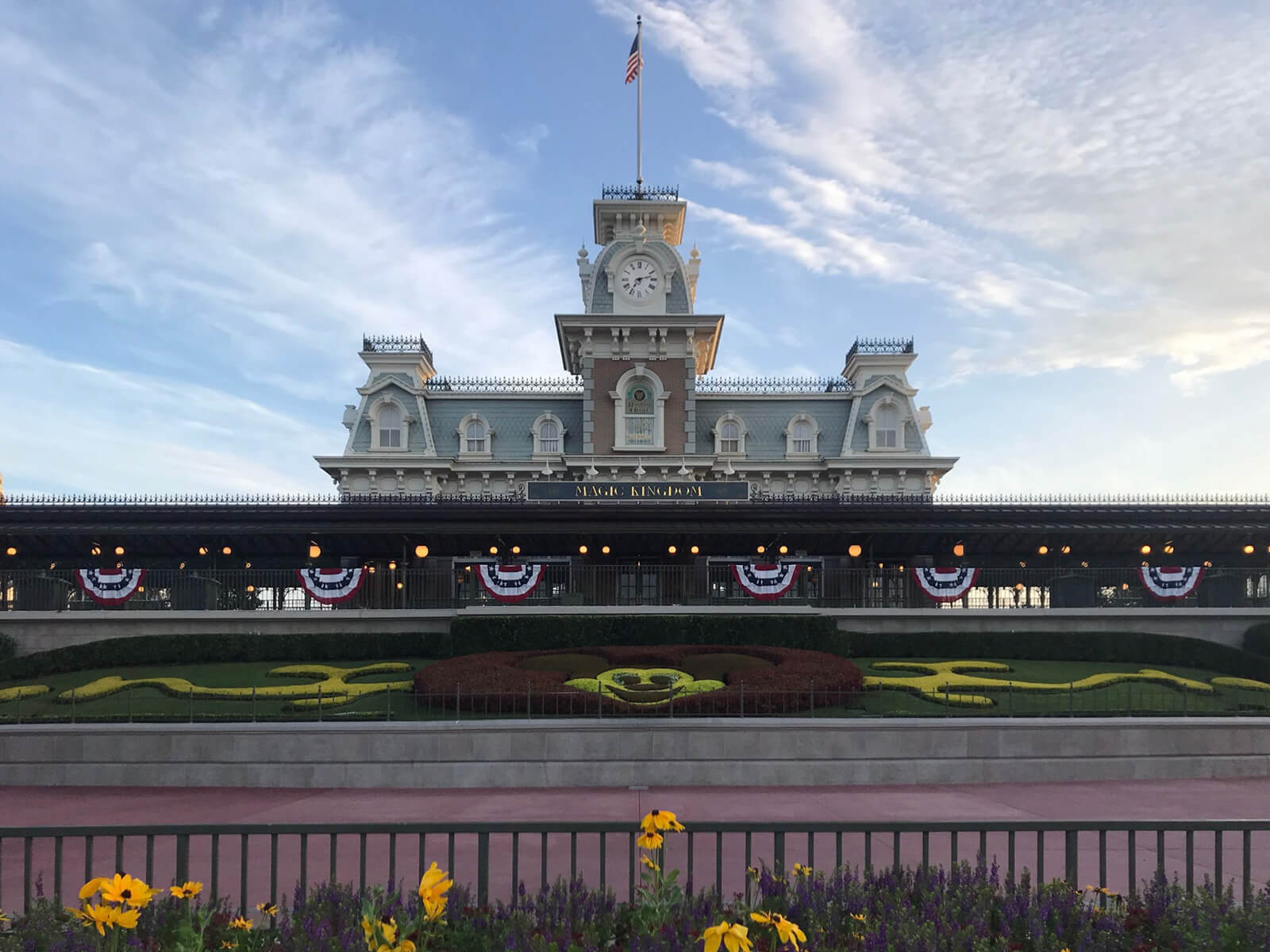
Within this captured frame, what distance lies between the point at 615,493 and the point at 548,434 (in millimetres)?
16765

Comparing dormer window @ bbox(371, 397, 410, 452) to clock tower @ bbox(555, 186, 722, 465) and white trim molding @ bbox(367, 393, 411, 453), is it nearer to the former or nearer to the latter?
white trim molding @ bbox(367, 393, 411, 453)

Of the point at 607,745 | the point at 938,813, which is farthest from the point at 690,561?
the point at 938,813

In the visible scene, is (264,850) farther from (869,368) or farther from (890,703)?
(869,368)

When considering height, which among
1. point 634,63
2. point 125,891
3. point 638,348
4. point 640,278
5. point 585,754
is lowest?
point 585,754

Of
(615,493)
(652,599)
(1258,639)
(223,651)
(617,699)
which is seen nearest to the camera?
(617,699)

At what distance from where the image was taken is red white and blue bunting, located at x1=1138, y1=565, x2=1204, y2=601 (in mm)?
27469

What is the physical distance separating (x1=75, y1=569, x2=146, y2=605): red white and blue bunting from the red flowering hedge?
11.7m

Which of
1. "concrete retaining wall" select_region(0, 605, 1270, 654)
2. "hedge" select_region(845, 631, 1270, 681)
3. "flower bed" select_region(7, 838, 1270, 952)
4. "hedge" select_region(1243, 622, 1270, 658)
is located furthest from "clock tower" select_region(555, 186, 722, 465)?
"flower bed" select_region(7, 838, 1270, 952)

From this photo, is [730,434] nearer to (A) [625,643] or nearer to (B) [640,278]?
(B) [640,278]

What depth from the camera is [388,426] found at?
162 feet

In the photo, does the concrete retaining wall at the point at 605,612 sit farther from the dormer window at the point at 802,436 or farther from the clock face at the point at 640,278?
the clock face at the point at 640,278

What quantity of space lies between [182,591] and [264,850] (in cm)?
1968

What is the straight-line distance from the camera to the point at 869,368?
167 ft

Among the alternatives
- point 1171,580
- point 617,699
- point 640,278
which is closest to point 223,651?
point 617,699
